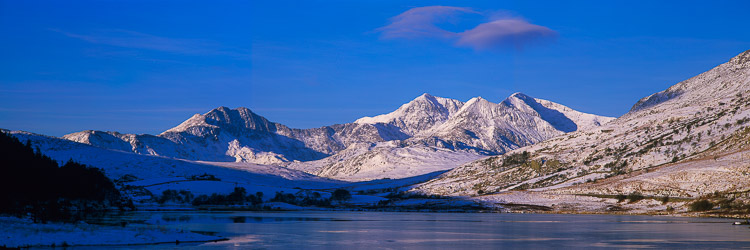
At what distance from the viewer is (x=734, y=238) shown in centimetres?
9638

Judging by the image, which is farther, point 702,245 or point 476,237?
point 476,237

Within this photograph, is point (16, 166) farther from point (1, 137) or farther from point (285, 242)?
point (285, 242)

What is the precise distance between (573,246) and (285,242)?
3590 centimetres

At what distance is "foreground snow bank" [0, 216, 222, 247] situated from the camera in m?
76.2

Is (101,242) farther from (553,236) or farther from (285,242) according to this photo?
(553,236)

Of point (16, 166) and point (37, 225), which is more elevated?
point (16, 166)

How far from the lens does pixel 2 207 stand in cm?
11088

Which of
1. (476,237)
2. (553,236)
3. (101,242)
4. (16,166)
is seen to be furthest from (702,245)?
(16,166)

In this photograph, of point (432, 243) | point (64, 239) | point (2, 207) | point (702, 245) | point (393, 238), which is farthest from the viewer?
point (2, 207)

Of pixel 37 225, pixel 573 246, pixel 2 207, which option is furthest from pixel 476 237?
pixel 2 207

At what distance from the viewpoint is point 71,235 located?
81.9 meters

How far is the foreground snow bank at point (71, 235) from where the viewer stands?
3000 inches

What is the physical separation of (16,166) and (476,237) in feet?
346

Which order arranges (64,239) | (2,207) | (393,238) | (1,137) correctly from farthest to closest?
(1,137) → (2,207) → (393,238) → (64,239)
